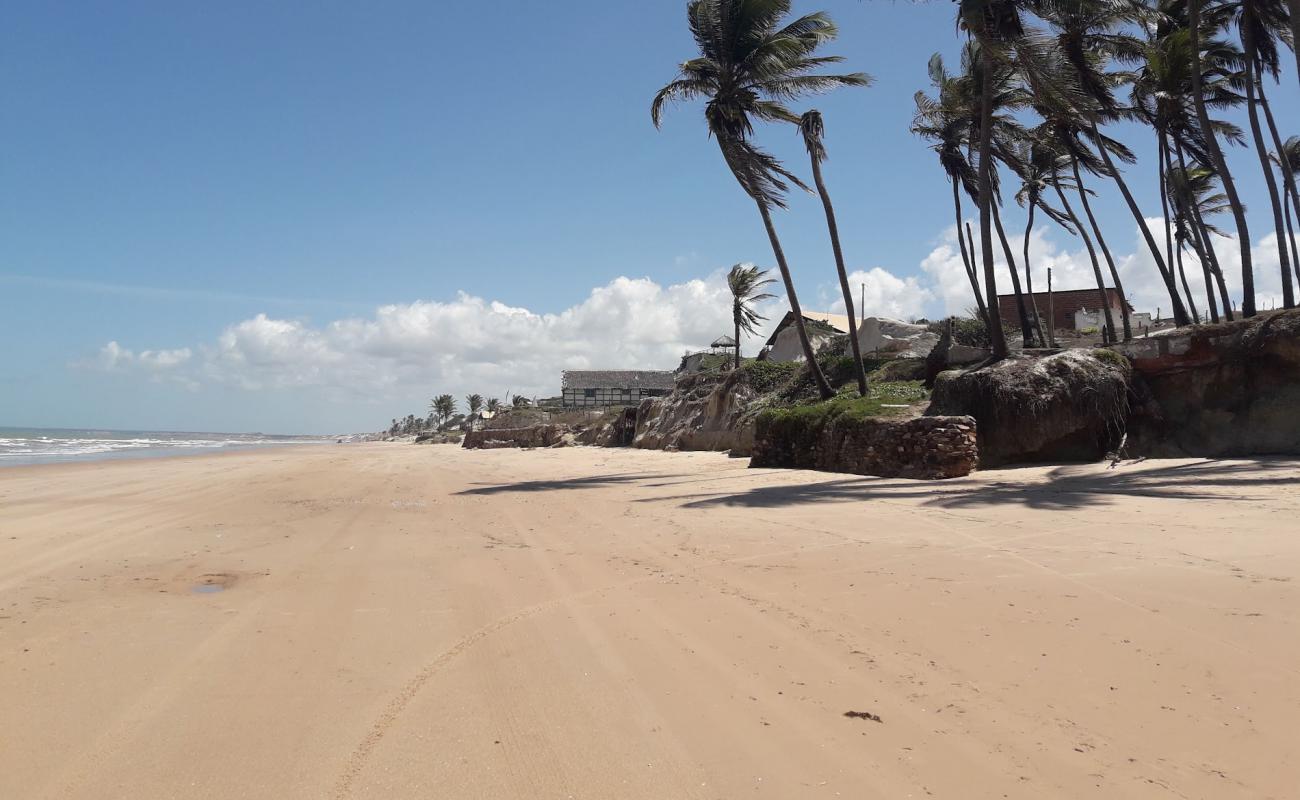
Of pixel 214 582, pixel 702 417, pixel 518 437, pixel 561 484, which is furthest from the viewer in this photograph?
pixel 518 437

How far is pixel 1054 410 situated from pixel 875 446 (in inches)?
123

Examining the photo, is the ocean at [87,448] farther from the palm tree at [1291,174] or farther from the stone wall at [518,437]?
the palm tree at [1291,174]

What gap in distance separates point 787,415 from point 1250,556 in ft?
41.7

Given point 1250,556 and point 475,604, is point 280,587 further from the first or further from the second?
point 1250,556

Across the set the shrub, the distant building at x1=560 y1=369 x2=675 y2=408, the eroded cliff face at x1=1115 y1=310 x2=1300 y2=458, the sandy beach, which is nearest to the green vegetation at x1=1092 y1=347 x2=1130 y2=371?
the eroded cliff face at x1=1115 y1=310 x2=1300 y2=458

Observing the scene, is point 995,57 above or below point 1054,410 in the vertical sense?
above

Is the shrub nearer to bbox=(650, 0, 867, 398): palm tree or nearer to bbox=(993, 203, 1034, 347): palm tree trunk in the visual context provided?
bbox=(993, 203, 1034, 347): palm tree trunk

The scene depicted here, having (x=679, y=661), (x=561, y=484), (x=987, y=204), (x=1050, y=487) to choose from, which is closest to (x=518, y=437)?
(x=561, y=484)

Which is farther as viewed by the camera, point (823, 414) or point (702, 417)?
point (702, 417)

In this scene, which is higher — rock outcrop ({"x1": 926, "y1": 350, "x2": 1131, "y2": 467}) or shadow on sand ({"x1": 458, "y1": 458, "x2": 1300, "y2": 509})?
rock outcrop ({"x1": 926, "y1": 350, "x2": 1131, "y2": 467})

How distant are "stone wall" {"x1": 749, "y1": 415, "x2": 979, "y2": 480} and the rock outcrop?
0.75 meters

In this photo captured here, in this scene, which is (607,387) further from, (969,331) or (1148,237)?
(1148,237)

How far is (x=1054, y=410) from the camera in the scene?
13844 millimetres

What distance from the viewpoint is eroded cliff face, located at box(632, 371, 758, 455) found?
2769 cm
